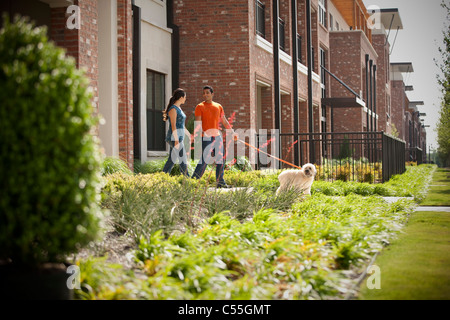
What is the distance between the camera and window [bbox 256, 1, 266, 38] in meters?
19.0

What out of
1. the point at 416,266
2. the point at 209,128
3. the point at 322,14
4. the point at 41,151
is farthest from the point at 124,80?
the point at 322,14

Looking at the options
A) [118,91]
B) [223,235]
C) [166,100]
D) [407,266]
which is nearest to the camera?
[407,266]

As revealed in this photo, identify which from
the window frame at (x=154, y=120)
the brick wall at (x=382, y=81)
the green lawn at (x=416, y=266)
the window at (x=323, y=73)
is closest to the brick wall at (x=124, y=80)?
the window frame at (x=154, y=120)

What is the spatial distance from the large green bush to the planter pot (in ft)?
0.28

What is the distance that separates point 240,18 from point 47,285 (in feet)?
45.0

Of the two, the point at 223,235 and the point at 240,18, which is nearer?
the point at 223,235

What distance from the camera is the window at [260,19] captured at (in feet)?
62.3

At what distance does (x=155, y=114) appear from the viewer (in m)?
14.3

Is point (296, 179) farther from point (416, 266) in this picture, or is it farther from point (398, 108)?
point (398, 108)

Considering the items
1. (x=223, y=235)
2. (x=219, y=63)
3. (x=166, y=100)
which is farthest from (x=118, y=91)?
(x=223, y=235)

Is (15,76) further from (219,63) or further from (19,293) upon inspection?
(219,63)

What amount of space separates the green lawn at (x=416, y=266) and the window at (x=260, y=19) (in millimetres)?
13191

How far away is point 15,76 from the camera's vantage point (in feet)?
10.2

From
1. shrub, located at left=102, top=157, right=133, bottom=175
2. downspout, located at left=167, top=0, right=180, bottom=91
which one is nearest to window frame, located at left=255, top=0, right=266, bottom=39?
downspout, located at left=167, top=0, right=180, bottom=91
